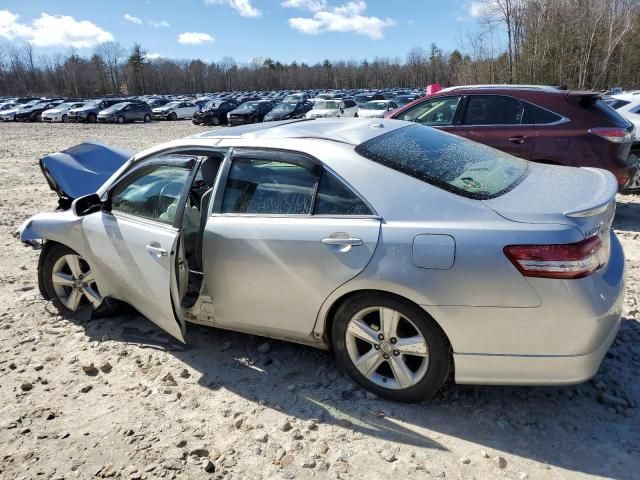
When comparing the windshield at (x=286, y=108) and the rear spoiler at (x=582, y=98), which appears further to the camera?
the windshield at (x=286, y=108)

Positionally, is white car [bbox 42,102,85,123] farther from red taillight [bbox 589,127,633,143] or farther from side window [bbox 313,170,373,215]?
side window [bbox 313,170,373,215]

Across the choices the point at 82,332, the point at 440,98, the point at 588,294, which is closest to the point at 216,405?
the point at 82,332

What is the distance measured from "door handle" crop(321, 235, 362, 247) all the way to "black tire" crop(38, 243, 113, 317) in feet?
7.28

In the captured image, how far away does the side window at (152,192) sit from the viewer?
3.57 metres

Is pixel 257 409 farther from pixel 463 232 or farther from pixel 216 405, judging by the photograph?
pixel 463 232

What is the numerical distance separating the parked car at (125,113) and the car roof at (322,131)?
34203mm

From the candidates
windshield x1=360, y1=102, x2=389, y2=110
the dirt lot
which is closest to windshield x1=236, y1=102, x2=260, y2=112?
windshield x1=360, y1=102, x2=389, y2=110

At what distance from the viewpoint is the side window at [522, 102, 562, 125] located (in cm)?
615

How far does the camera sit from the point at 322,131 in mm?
3344

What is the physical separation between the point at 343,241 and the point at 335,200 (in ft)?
0.95

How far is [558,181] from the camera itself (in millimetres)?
3100

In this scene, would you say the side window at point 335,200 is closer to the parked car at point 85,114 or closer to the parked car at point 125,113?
the parked car at point 125,113

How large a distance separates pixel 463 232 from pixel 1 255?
19.2ft

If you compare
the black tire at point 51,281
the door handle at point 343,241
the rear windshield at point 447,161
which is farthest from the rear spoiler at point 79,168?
the rear windshield at point 447,161
